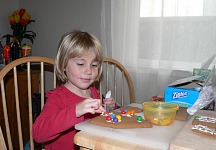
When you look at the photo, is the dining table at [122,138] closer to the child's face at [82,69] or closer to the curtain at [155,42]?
the child's face at [82,69]

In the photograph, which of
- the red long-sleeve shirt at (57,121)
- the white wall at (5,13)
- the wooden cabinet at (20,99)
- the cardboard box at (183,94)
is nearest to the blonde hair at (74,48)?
the red long-sleeve shirt at (57,121)

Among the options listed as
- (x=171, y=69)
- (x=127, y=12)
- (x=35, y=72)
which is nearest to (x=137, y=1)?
(x=127, y=12)

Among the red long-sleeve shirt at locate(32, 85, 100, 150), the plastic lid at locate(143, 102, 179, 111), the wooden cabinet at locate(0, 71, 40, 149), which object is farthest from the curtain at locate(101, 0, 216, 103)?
the plastic lid at locate(143, 102, 179, 111)

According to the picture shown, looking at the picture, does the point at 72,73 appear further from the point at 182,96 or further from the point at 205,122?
the point at 205,122

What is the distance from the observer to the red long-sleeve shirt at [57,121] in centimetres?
72

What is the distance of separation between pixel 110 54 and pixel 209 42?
691 mm

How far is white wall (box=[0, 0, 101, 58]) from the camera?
203 centimetres

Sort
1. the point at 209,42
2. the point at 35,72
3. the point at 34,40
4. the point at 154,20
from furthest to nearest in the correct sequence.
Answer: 1. the point at 34,40
2. the point at 35,72
3. the point at 154,20
4. the point at 209,42

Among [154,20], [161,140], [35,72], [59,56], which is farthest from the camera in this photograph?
[35,72]

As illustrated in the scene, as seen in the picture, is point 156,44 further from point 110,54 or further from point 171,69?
point 110,54

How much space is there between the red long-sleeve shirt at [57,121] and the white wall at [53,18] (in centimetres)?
110

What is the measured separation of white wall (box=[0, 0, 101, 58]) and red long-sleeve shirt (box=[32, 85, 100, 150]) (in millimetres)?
1100

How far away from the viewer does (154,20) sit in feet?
5.31

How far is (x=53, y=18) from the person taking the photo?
2.24m
